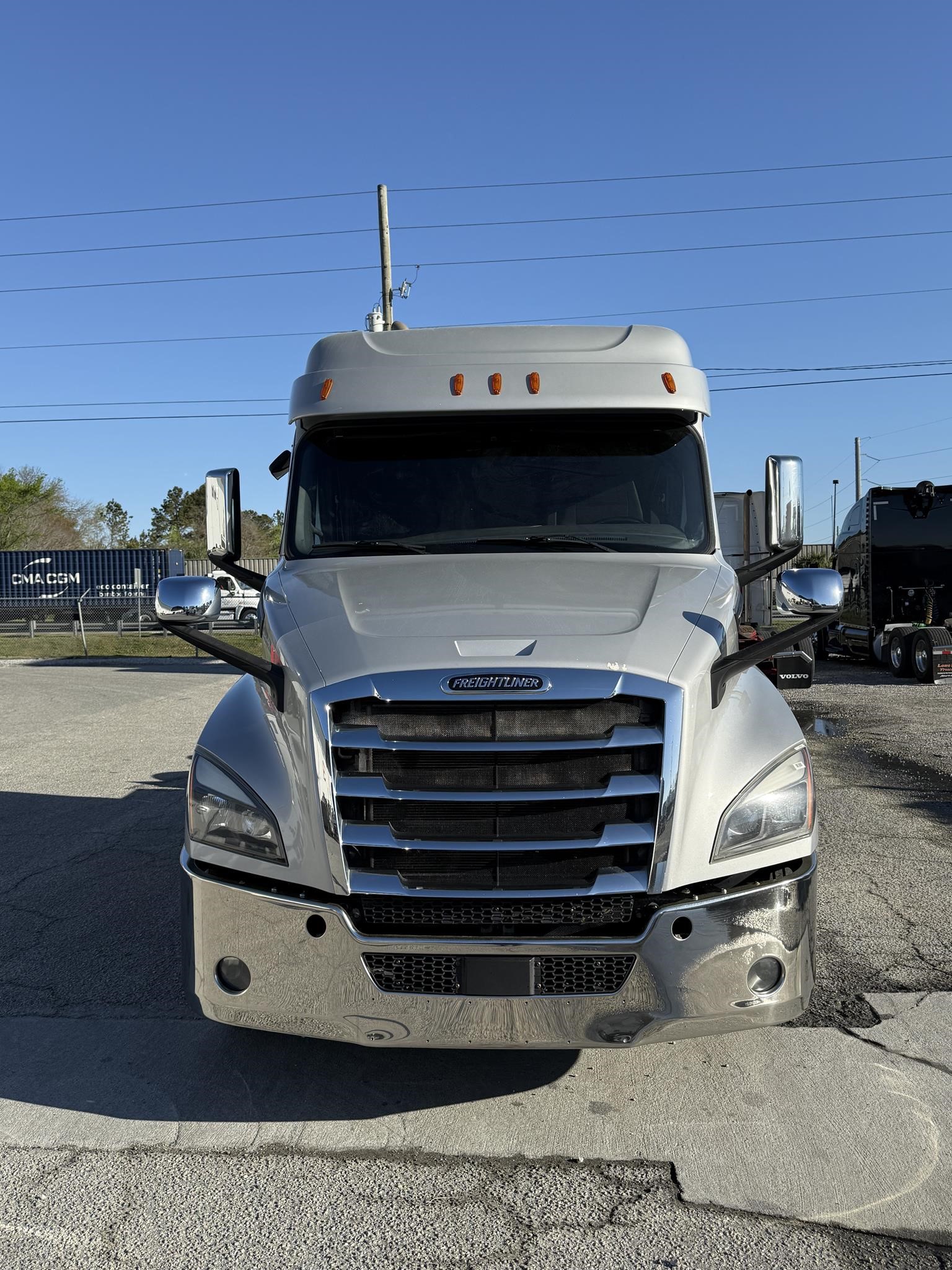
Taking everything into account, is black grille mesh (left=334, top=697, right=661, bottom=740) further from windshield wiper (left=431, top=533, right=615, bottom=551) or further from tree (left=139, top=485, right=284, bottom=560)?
tree (left=139, top=485, right=284, bottom=560)

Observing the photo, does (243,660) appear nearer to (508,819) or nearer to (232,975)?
(232,975)

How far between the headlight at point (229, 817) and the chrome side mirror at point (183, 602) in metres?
1.10

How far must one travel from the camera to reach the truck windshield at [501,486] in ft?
15.0

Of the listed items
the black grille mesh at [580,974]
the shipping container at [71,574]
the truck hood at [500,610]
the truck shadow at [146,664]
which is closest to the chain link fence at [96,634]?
the truck shadow at [146,664]

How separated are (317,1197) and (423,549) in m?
2.42

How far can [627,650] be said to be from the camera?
10.9ft

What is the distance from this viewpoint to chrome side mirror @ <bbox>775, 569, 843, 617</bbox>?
4.27 metres

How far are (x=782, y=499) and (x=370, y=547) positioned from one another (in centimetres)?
188

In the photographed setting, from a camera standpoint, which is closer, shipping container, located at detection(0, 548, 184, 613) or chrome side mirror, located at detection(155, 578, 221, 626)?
chrome side mirror, located at detection(155, 578, 221, 626)

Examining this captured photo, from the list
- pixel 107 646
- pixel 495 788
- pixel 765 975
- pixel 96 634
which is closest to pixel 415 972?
pixel 495 788

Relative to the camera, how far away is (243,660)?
3.84m

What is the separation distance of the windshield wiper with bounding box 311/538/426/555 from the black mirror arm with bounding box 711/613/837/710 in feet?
4.63

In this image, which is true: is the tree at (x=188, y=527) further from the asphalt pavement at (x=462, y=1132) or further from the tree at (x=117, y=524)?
the asphalt pavement at (x=462, y=1132)

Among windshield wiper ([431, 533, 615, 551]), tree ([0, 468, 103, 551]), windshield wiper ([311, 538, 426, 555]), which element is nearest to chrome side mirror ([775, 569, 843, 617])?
windshield wiper ([431, 533, 615, 551])
